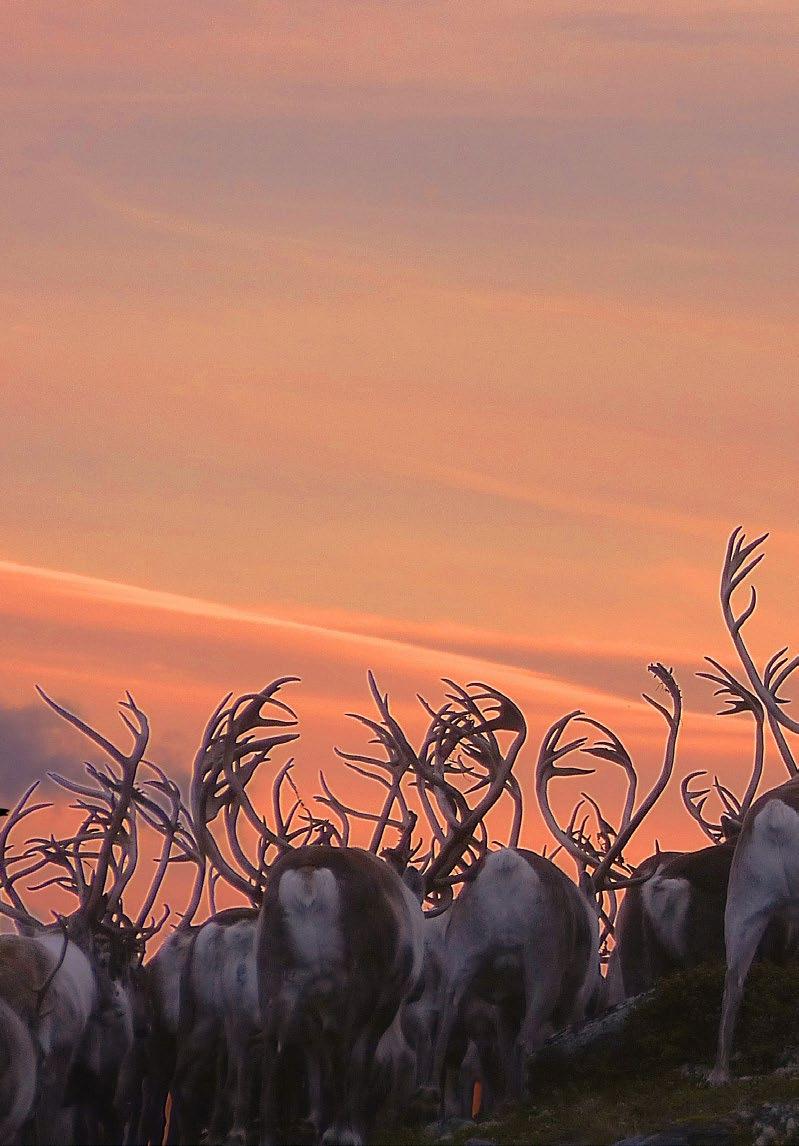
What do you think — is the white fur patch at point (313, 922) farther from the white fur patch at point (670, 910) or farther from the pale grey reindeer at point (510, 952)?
the white fur patch at point (670, 910)

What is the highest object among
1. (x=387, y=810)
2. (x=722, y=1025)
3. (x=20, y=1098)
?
(x=387, y=810)

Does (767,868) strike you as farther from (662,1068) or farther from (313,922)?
(313,922)

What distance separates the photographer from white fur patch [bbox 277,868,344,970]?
21.2 metres

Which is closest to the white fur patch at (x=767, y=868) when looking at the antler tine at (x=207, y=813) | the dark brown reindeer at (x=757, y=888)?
the dark brown reindeer at (x=757, y=888)

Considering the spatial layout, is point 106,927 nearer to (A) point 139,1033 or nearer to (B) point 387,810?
(A) point 139,1033

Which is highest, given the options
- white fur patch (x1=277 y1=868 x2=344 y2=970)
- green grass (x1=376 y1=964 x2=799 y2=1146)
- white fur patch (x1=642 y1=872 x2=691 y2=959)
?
white fur patch (x1=642 y1=872 x2=691 y2=959)

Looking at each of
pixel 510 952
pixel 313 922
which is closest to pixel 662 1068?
pixel 510 952

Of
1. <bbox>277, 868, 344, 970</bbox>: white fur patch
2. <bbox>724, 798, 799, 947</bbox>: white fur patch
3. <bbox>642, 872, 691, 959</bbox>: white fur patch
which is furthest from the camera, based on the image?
<bbox>642, 872, 691, 959</bbox>: white fur patch

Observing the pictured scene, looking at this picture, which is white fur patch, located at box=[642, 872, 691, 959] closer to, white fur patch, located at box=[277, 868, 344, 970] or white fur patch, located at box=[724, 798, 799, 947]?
white fur patch, located at box=[724, 798, 799, 947]

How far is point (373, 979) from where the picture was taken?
70.6 feet

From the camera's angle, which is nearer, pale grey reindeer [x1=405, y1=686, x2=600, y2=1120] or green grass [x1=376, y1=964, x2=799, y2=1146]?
green grass [x1=376, y1=964, x2=799, y2=1146]

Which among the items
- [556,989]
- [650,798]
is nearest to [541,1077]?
[556,989]

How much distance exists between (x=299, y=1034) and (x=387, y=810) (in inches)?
314

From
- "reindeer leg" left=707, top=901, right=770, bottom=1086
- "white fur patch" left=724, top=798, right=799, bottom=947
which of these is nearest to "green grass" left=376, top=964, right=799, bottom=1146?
"reindeer leg" left=707, top=901, right=770, bottom=1086
